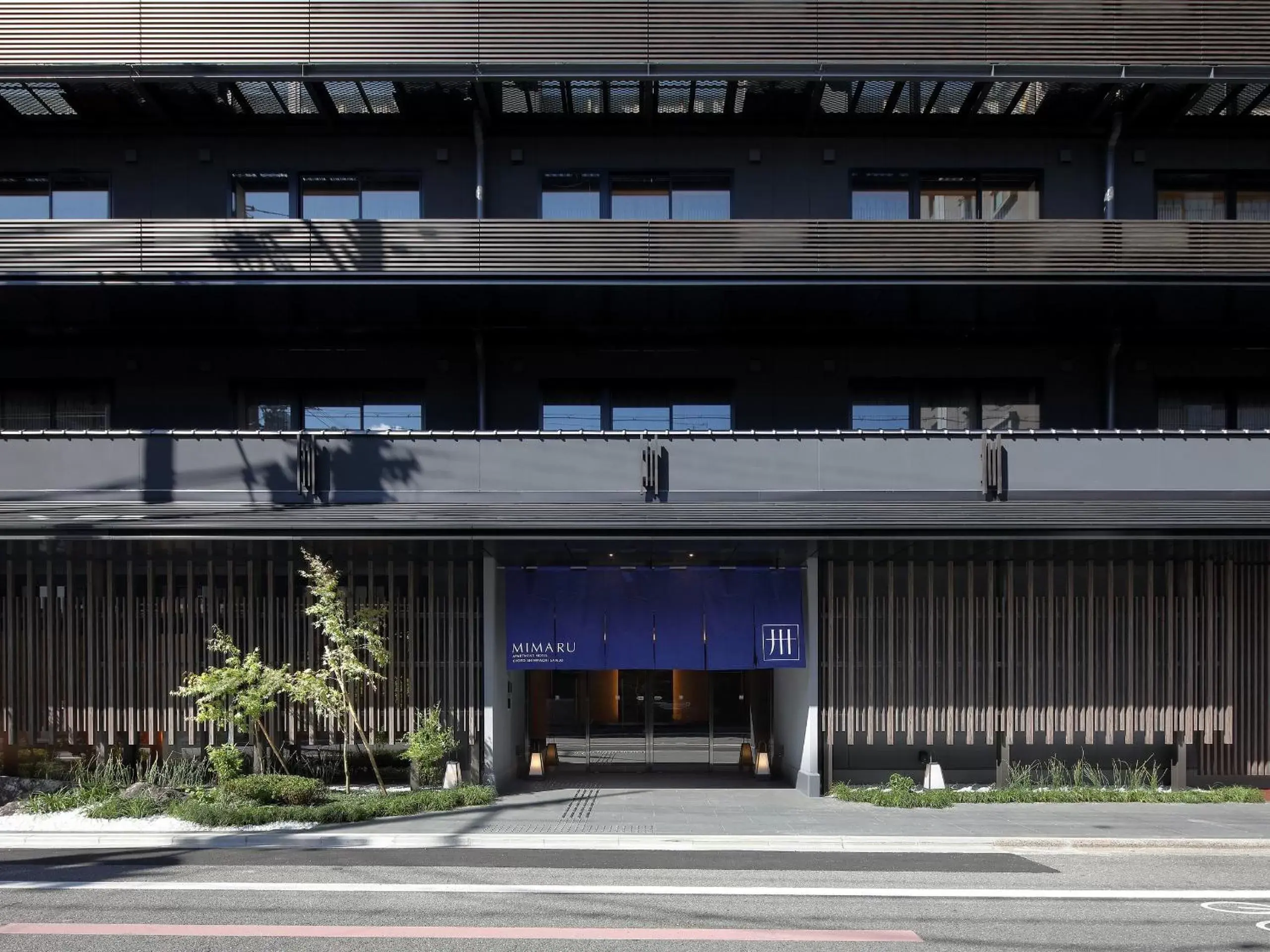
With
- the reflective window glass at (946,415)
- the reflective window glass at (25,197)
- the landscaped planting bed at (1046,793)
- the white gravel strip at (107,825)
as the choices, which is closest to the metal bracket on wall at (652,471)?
the landscaped planting bed at (1046,793)

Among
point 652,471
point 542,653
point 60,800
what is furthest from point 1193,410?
point 60,800

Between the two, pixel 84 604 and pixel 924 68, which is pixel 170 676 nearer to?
pixel 84 604

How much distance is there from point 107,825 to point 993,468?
15.7 metres

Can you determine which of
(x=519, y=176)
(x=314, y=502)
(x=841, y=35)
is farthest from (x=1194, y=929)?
(x=519, y=176)

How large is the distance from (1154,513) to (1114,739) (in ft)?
15.7

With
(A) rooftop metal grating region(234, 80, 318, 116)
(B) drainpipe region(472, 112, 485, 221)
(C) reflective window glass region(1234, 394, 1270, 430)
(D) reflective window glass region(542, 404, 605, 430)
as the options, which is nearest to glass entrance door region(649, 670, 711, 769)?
(D) reflective window glass region(542, 404, 605, 430)

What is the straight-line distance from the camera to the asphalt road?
32.2ft

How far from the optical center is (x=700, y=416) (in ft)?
67.9

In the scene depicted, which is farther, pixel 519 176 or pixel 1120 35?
pixel 519 176

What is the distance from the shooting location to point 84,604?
1752 centimetres

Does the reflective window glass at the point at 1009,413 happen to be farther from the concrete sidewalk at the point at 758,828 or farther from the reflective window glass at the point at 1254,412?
the concrete sidewalk at the point at 758,828

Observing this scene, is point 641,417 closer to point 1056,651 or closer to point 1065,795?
point 1056,651

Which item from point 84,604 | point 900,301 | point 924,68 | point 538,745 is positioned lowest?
point 538,745

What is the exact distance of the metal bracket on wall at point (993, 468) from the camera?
17.0 m
